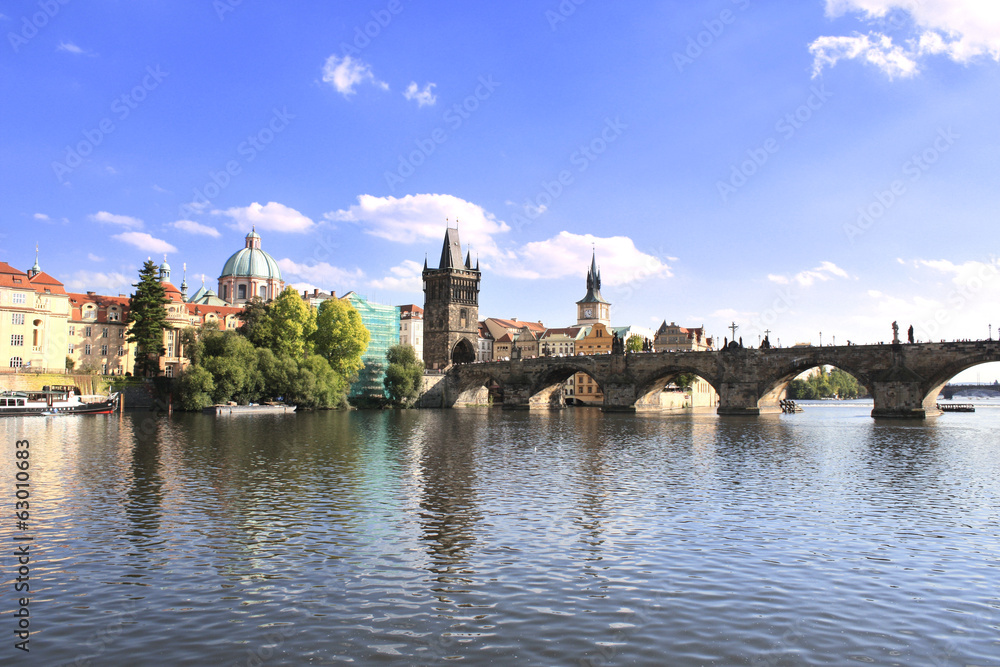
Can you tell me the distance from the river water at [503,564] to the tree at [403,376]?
224ft

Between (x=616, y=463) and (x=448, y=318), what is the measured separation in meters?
107

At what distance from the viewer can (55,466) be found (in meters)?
28.0

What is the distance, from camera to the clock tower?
7333 inches

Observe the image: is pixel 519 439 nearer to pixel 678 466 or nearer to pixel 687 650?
pixel 678 466

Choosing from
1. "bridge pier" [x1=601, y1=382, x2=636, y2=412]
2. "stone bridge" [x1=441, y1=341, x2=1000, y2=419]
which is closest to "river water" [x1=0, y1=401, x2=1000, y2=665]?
"stone bridge" [x1=441, y1=341, x2=1000, y2=419]

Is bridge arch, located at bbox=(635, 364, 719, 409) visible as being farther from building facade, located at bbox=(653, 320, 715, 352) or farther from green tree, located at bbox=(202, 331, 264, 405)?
building facade, located at bbox=(653, 320, 715, 352)

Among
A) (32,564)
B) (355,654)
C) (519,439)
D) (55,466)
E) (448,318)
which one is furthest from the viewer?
(448,318)

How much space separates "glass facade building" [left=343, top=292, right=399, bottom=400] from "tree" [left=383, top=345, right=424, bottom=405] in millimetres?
2284

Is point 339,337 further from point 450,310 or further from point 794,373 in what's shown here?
point 794,373

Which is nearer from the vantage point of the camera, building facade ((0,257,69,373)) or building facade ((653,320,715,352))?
building facade ((0,257,69,373))

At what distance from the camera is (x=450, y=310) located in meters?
139

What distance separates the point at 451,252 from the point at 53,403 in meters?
85.8

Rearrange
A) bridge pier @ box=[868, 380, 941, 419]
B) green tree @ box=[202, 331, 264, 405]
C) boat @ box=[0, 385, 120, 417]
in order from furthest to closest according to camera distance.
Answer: green tree @ box=[202, 331, 264, 405] → bridge pier @ box=[868, 380, 941, 419] → boat @ box=[0, 385, 120, 417]

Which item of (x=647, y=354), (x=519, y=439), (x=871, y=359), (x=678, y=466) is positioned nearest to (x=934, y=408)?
(x=871, y=359)
